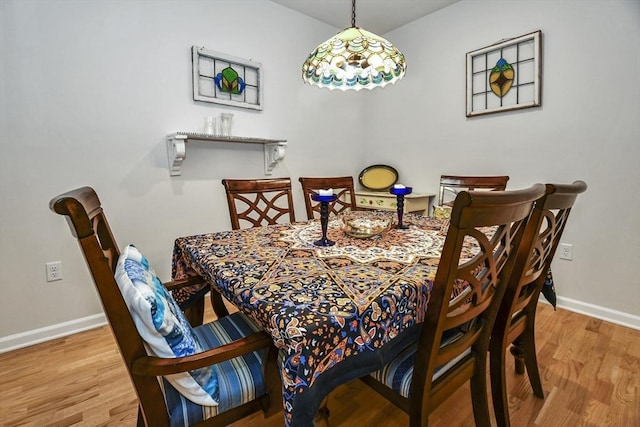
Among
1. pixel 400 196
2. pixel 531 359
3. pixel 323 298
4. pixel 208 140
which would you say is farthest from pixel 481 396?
pixel 208 140

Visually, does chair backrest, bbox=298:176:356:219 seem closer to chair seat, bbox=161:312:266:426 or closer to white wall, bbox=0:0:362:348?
white wall, bbox=0:0:362:348

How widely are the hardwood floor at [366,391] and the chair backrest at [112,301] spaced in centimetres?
70

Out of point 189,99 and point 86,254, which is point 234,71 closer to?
point 189,99

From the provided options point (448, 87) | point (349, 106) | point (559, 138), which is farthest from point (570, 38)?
point (349, 106)

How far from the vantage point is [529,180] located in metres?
2.51

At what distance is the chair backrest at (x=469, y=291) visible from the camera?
2.37 ft

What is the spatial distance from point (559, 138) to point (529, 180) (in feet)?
1.14

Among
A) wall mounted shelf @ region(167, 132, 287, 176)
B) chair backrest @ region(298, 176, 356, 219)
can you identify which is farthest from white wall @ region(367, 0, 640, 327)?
wall mounted shelf @ region(167, 132, 287, 176)

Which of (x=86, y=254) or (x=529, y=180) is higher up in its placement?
(x=529, y=180)

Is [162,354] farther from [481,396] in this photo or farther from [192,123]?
[192,123]

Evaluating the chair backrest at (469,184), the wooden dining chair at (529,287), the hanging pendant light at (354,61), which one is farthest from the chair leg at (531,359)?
the hanging pendant light at (354,61)

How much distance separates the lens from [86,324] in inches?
83.7

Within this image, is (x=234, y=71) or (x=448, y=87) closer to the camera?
(x=234, y=71)

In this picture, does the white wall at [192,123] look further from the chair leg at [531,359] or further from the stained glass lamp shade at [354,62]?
the chair leg at [531,359]
